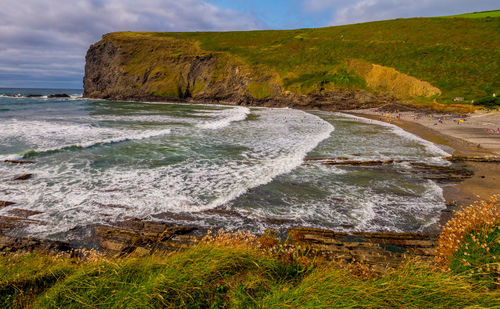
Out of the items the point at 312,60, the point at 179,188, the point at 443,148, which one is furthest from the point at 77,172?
the point at 312,60

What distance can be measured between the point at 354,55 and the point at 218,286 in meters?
74.9

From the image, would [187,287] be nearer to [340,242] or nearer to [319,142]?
[340,242]

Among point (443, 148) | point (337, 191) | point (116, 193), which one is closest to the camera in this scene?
point (116, 193)

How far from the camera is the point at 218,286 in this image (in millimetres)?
3154

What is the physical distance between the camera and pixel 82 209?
322 inches

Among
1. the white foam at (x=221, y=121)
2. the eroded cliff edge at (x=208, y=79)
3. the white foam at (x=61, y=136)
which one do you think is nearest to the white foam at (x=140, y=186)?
the white foam at (x=61, y=136)

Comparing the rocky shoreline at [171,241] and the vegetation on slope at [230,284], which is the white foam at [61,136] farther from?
the vegetation on slope at [230,284]

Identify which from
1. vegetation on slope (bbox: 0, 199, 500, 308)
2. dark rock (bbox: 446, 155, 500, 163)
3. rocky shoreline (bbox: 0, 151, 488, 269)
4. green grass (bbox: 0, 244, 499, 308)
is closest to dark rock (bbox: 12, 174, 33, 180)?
rocky shoreline (bbox: 0, 151, 488, 269)

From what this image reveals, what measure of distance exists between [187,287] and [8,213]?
8.54 meters

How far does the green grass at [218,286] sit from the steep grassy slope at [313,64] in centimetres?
5697

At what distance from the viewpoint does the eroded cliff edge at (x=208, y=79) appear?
55.3 meters

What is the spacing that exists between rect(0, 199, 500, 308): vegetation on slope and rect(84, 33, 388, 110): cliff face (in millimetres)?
56149

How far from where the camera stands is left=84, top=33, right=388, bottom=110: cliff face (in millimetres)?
57531

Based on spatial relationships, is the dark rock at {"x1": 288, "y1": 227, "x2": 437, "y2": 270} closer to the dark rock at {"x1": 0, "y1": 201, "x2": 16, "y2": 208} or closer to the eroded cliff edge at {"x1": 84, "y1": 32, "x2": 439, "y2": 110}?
the dark rock at {"x1": 0, "y1": 201, "x2": 16, "y2": 208}
